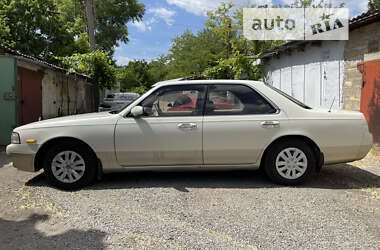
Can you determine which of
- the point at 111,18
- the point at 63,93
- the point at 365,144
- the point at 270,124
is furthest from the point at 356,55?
the point at 111,18

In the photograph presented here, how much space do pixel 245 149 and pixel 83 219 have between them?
2.34 m

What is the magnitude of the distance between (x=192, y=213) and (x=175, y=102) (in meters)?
1.70

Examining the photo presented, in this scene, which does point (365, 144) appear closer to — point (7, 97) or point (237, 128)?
point (237, 128)

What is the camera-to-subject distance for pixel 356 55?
771 centimetres

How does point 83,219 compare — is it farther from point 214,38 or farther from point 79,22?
point 214,38

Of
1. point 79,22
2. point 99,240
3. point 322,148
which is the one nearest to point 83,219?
point 99,240

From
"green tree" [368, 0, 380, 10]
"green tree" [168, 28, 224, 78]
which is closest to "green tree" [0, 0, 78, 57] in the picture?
"green tree" [168, 28, 224, 78]

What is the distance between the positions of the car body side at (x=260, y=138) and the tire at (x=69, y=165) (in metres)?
0.13

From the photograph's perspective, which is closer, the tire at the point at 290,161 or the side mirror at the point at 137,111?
the side mirror at the point at 137,111

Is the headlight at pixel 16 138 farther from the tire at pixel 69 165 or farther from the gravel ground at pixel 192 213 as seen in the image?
the gravel ground at pixel 192 213

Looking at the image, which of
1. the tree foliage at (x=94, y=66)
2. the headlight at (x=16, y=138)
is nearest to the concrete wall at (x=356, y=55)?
the headlight at (x=16, y=138)

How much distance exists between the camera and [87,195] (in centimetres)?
417

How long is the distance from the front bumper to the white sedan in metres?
0.01

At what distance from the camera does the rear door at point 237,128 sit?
4375 mm
